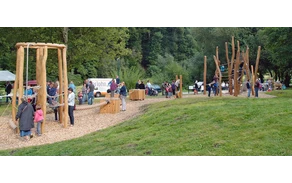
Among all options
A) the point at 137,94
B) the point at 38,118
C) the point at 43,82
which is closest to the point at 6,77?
the point at 137,94

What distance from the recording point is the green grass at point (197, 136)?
34.1 ft

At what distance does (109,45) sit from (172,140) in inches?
736

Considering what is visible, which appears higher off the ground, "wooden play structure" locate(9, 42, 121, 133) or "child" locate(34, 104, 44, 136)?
"wooden play structure" locate(9, 42, 121, 133)

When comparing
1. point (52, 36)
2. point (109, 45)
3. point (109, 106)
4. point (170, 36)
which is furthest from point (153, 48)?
point (109, 106)

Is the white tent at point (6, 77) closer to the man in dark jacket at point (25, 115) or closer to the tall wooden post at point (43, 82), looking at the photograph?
the tall wooden post at point (43, 82)

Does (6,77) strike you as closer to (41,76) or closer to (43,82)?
(41,76)

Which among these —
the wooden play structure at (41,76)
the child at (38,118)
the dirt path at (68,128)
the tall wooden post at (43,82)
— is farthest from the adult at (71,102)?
the child at (38,118)

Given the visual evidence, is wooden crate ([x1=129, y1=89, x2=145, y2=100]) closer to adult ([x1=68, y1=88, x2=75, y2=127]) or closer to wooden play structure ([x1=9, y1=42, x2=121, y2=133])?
wooden play structure ([x1=9, y1=42, x2=121, y2=133])

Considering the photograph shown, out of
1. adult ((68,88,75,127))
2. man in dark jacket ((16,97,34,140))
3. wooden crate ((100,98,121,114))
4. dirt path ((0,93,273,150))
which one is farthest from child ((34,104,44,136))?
wooden crate ((100,98,121,114))

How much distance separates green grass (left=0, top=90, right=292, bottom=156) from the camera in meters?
10.4

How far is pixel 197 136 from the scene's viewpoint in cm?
1180

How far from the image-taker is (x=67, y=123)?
1727 cm

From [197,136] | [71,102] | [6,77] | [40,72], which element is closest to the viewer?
[197,136]
